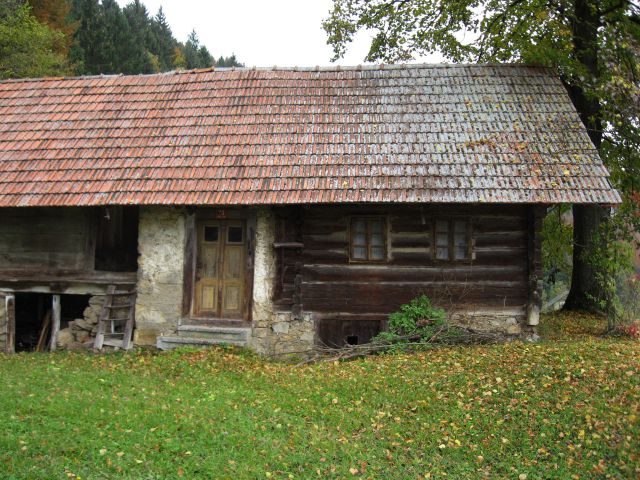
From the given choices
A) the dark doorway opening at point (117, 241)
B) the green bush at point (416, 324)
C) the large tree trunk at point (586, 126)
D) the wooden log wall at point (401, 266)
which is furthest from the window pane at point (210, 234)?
the large tree trunk at point (586, 126)

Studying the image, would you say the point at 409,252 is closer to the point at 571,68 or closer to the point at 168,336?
the point at 168,336

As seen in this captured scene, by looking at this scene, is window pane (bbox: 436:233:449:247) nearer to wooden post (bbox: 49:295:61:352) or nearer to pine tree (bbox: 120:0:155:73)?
wooden post (bbox: 49:295:61:352)

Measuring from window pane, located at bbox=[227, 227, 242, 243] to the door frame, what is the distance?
18 centimetres

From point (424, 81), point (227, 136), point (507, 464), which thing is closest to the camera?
point (507, 464)

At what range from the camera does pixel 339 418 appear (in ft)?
21.4

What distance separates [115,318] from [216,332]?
6.95ft

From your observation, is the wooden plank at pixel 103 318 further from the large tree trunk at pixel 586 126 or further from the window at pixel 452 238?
the large tree trunk at pixel 586 126

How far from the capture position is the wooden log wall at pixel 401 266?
1019cm

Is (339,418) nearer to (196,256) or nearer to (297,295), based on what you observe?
(297,295)

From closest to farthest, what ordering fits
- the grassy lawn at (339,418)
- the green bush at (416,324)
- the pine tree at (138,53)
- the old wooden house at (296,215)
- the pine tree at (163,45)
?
the grassy lawn at (339,418) < the green bush at (416,324) < the old wooden house at (296,215) < the pine tree at (138,53) < the pine tree at (163,45)

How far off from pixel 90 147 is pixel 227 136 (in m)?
2.80

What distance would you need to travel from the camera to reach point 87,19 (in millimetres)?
30531

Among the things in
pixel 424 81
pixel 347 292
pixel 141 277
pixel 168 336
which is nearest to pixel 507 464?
pixel 347 292

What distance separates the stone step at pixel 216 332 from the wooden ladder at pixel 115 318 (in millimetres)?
1083
